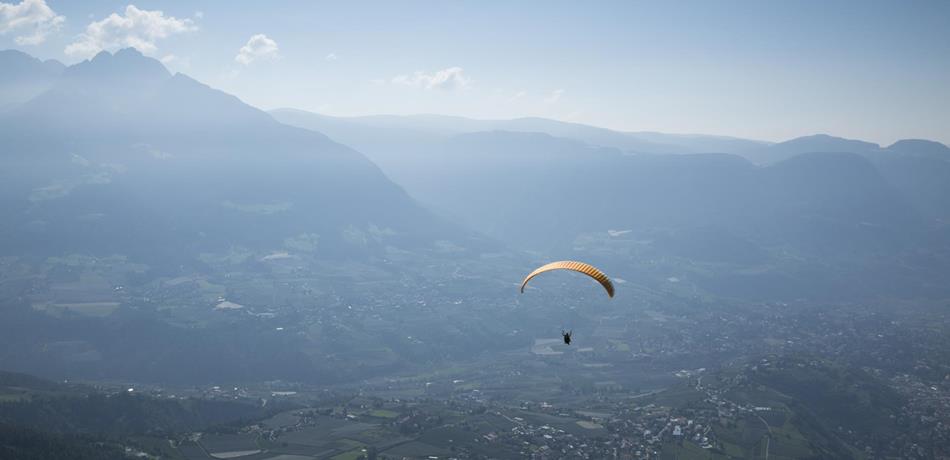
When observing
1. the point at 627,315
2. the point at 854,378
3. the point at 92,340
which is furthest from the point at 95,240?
the point at 854,378

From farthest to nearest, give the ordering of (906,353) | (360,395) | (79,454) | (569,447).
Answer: (906,353) < (360,395) < (569,447) < (79,454)

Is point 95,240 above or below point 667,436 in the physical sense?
above

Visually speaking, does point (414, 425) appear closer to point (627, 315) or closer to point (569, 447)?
point (569, 447)

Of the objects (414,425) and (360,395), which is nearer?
(414,425)

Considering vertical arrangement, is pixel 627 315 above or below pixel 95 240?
below

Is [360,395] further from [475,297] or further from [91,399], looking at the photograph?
[475,297]

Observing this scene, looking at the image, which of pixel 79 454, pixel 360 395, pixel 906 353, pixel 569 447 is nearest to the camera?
pixel 79 454

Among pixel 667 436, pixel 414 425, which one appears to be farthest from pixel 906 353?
pixel 414 425

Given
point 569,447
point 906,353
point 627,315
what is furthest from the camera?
point 627,315

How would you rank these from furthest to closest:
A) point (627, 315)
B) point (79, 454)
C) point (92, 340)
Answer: point (627, 315) < point (92, 340) < point (79, 454)

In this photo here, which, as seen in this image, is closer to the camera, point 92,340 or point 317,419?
point 317,419
